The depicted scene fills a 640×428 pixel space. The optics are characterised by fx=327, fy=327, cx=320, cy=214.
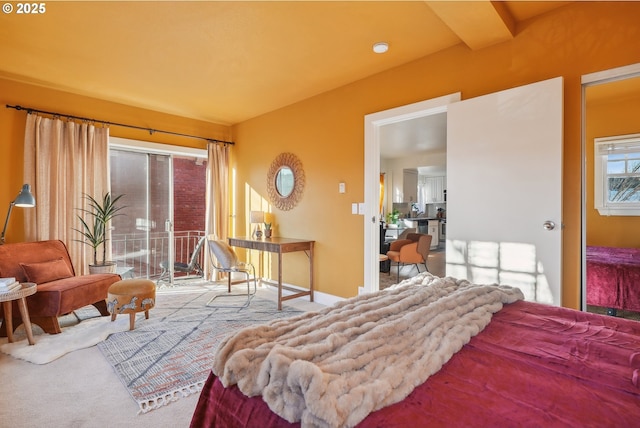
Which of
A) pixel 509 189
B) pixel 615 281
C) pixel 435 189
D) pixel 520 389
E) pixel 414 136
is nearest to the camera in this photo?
pixel 520 389

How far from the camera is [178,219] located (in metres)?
5.56

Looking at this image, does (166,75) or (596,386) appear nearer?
(596,386)

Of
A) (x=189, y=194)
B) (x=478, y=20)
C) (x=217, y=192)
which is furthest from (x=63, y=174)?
(x=478, y=20)

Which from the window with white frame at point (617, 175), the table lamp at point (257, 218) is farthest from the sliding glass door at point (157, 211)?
the window with white frame at point (617, 175)

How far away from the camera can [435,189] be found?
32.8ft

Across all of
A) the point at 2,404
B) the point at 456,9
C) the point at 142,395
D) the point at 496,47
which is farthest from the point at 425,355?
the point at 496,47

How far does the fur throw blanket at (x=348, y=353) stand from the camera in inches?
33.5

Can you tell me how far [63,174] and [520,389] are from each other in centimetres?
496

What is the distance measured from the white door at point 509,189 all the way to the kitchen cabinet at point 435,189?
24.1 ft

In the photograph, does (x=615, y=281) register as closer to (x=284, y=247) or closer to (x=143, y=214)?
(x=284, y=247)

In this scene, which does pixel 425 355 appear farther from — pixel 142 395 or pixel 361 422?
pixel 142 395


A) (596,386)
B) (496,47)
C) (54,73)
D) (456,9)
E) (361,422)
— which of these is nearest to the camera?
(361,422)

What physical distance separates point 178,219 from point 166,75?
260 centimetres

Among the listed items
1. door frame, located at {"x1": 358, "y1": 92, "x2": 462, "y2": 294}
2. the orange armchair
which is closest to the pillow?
door frame, located at {"x1": 358, "y1": 92, "x2": 462, "y2": 294}
